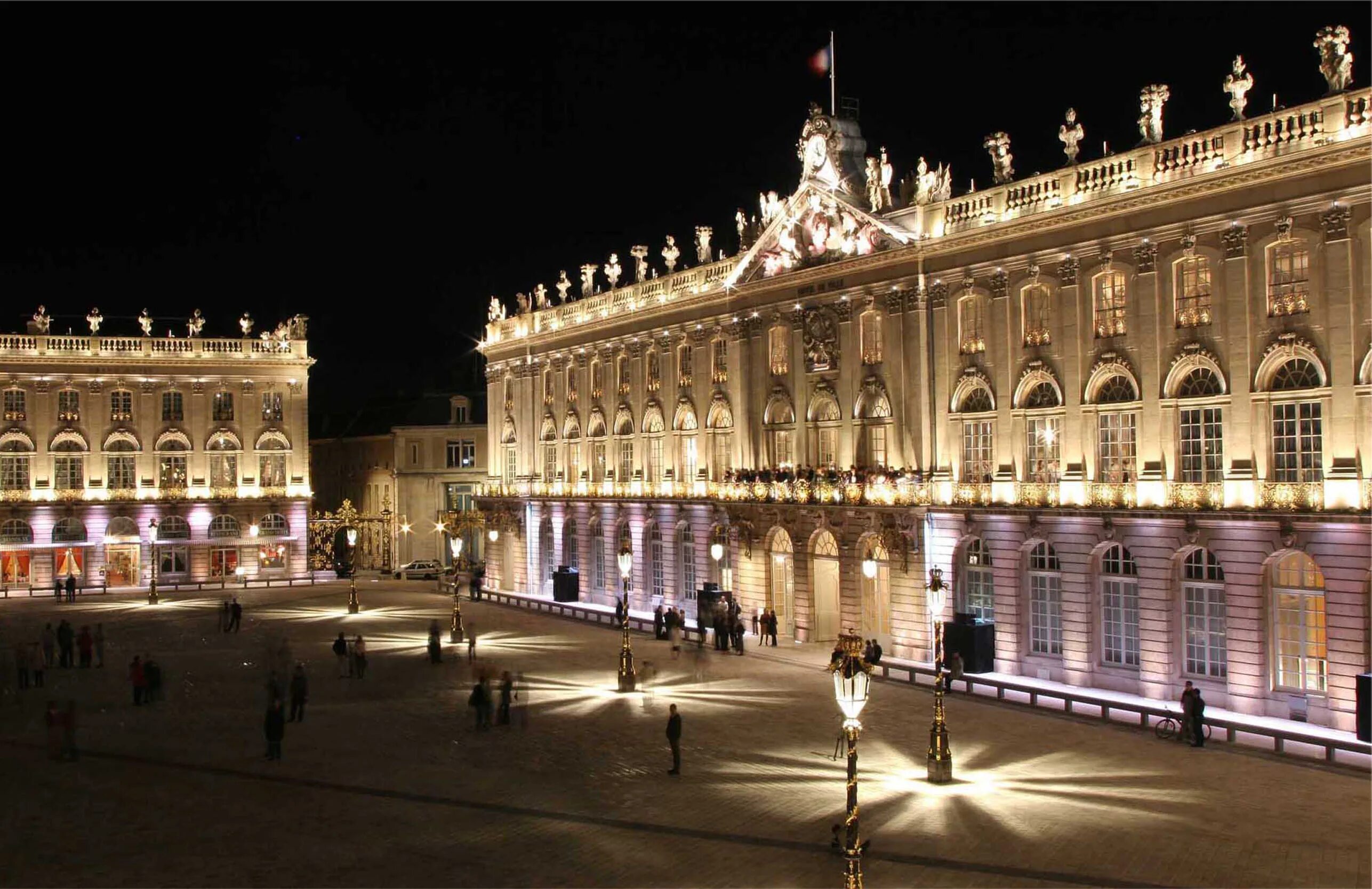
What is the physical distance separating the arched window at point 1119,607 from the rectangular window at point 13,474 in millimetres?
62403

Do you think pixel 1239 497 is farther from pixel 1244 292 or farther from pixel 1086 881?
pixel 1086 881

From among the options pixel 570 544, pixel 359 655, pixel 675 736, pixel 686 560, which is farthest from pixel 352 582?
pixel 675 736

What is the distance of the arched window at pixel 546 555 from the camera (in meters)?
67.8

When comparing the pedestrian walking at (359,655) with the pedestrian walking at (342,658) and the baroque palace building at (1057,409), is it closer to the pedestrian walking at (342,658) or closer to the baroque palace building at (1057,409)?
the pedestrian walking at (342,658)

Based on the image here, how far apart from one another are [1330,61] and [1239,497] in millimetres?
11199

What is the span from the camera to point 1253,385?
1328 inches

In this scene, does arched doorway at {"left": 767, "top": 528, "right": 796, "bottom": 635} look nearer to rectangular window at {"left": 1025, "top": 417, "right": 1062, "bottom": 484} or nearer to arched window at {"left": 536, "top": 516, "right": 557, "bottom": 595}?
rectangular window at {"left": 1025, "top": 417, "right": 1062, "bottom": 484}

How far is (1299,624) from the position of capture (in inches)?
1277

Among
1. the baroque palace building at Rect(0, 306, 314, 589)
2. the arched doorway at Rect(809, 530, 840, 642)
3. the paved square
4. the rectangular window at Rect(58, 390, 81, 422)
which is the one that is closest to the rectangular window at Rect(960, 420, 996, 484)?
the arched doorway at Rect(809, 530, 840, 642)

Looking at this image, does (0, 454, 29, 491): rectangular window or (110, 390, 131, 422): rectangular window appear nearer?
(0, 454, 29, 491): rectangular window

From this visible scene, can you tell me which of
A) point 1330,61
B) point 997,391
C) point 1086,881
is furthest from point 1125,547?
point 1086,881

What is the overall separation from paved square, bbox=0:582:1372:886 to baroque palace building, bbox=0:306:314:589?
122 feet

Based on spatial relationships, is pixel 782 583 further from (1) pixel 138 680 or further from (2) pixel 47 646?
(2) pixel 47 646

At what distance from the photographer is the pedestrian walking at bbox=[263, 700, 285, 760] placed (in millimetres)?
28922
